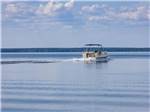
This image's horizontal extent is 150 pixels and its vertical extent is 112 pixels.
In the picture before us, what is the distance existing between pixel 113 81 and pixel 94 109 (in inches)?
477

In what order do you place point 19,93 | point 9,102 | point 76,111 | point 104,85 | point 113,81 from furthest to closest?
point 113,81 < point 104,85 < point 19,93 < point 9,102 < point 76,111

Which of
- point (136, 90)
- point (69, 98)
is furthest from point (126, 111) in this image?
point (136, 90)

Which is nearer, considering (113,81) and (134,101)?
(134,101)

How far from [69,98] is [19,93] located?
3.23 meters

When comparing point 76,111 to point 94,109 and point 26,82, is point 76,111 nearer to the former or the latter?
point 94,109

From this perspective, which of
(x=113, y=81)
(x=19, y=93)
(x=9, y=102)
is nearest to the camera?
(x=9, y=102)

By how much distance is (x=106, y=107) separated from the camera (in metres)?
19.6

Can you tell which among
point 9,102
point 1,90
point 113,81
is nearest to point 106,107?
point 9,102

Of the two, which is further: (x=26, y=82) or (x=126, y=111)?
(x=26, y=82)

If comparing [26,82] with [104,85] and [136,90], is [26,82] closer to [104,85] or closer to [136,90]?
[104,85]

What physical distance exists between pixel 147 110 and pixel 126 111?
2.34 ft

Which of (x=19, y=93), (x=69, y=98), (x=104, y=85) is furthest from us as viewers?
(x=104, y=85)

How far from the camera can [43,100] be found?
2205 cm

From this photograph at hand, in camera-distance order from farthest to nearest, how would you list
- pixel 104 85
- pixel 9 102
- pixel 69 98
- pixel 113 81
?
pixel 113 81 < pixel 104 85 < pixel 69 98 < pixel 9 102
